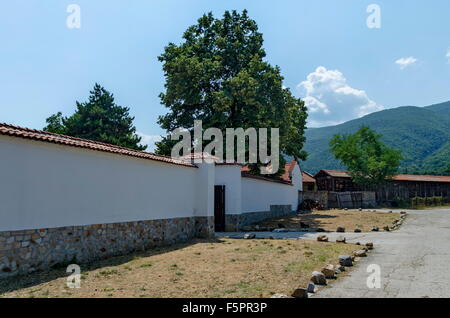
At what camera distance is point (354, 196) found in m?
38.2

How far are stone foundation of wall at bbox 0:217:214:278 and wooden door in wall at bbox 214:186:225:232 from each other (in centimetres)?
445

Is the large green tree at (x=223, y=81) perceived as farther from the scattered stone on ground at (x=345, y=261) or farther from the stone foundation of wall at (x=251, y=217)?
the scattered stone on ground at (x=345, y=261)

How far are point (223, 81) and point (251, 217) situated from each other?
32.5ft

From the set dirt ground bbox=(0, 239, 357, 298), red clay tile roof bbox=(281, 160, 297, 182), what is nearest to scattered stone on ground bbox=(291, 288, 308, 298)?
dirt ground bbox=(0, 239, 357, 298)

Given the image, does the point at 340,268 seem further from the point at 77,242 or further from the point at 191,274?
the point at 77,242

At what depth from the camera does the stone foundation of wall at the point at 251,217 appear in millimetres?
18547

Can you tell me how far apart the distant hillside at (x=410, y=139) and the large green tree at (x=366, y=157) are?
152 ft

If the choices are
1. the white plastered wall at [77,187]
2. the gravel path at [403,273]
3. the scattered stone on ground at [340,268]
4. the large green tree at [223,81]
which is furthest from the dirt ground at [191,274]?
the large green tree at [223,81]

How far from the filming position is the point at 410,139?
12012cm

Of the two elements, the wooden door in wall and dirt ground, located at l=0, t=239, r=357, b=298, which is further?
the wooden door in wall

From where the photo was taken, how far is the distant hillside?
98537 mm

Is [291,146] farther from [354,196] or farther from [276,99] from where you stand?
[354,196]

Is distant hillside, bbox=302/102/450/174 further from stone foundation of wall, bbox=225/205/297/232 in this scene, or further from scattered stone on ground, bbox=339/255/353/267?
scattered stone on ground, bbox=339/255/353/267
